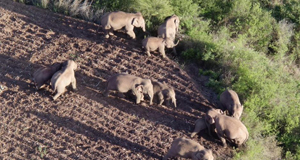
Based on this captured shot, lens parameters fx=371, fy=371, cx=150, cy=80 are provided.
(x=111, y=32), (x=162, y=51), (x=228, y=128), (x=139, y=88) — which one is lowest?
(x=228, y=128)

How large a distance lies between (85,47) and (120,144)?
13.4ft

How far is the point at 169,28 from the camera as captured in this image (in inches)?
491

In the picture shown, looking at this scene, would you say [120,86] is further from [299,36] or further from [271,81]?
[299,36]

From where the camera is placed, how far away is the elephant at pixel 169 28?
1243 centimetres

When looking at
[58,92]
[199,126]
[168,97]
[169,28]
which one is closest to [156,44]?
[169,28]

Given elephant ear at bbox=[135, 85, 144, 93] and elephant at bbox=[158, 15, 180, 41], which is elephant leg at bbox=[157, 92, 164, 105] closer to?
elephant ear at bbox=[135, 85, 144, 93]

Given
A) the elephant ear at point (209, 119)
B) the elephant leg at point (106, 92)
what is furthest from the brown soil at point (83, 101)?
the elephant ear at point (209, 119)

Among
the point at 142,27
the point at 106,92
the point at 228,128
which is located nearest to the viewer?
the point at 228,128

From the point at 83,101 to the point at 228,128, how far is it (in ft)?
13.6

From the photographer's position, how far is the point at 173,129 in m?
10.2

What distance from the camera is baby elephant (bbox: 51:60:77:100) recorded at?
1032cm

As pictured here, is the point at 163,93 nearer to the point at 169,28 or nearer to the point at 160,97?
the point at 160,97

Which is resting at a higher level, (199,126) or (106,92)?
(106,92)

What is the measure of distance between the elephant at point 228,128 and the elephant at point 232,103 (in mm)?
563
